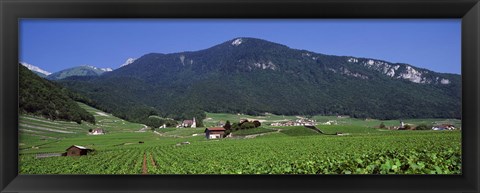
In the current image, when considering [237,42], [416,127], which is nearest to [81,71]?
[237,42]

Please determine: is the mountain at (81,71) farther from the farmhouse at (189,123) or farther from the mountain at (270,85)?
the farmhouse at (189,123)

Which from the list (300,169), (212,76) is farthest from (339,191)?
(212,76)

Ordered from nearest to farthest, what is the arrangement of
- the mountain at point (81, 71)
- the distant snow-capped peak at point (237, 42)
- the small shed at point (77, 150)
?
the small shed at point (77, 150), the mountain at point (81, 71), the distant snow-capped peak at point (237, 42)

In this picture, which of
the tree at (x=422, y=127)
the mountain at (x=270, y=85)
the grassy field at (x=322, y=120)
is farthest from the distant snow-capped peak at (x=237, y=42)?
the tree at (x=422, y=127)

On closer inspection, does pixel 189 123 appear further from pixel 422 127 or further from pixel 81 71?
pixel 422 127

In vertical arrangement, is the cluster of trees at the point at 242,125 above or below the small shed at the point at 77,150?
above

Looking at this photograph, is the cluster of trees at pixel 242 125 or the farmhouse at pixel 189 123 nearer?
the farmhouse at pixel 189 123
